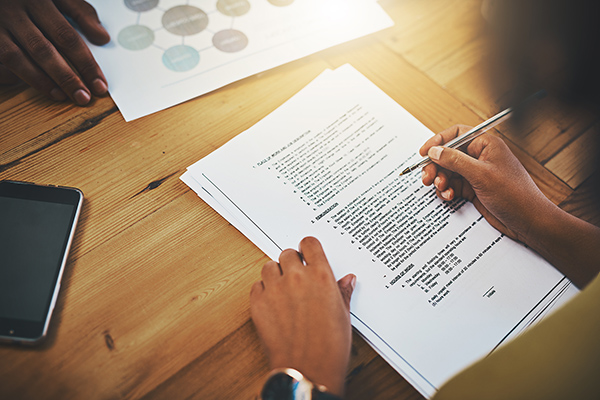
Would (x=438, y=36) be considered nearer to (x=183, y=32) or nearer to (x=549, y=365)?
(x=183, y=32)

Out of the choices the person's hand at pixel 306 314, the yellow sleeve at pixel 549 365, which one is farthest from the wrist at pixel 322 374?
the yellow sleeve at pixel 549 365

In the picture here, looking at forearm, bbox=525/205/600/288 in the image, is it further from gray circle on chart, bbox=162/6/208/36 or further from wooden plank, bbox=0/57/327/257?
gray circle on chart, bbox=162/6/208/36

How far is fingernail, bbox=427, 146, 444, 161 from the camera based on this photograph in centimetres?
56

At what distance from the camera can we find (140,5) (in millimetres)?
680

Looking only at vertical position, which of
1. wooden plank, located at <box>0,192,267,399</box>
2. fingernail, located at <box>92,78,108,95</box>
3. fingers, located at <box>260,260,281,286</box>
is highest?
fingernail, located at <box>92,78,108,95</box>

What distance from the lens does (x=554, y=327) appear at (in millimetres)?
394

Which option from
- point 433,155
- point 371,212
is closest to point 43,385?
point 371,212

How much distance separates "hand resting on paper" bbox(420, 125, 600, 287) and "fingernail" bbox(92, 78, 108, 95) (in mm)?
480

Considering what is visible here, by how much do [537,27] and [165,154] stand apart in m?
0.66

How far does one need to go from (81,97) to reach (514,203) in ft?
2.04

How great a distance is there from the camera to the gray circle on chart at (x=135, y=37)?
648mm

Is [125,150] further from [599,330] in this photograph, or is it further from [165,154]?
[599,330]

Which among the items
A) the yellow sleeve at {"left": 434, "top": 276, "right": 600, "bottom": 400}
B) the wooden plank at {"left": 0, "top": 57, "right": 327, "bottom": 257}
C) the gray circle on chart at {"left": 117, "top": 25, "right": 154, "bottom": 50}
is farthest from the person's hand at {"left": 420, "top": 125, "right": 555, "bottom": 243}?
the gray circle on chart at {"left": 117, "top": 25, "right": 154, "bottom": 50}

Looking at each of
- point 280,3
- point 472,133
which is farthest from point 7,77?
point 472,133
